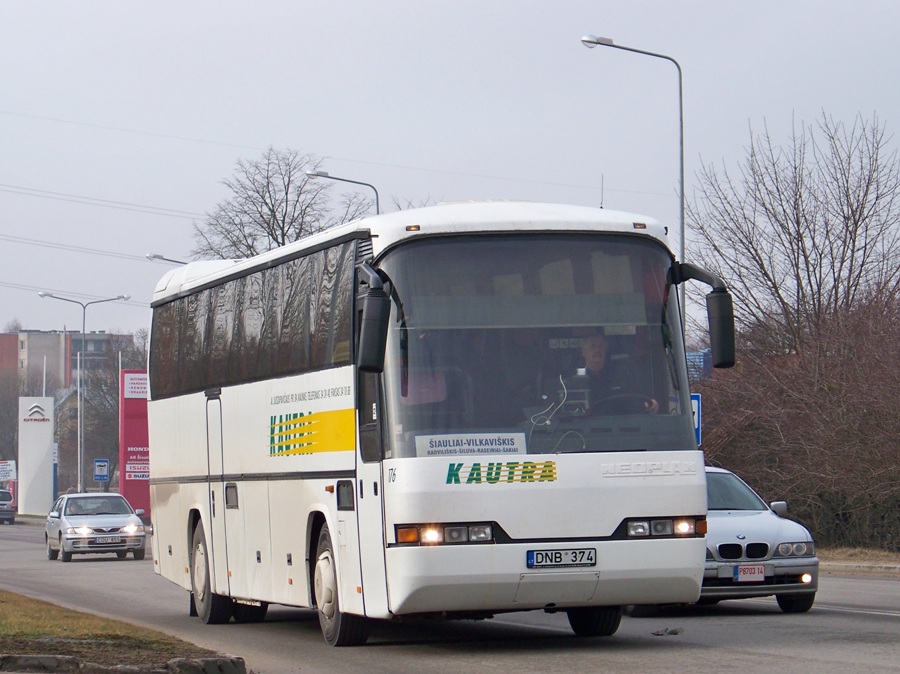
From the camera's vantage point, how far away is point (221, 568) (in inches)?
634

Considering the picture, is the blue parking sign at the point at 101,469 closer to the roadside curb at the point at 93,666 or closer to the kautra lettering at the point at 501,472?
the kautra lettering at the point at 501,472

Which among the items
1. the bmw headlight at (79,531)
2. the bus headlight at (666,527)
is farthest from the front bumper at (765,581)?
the bmw headlight at (79,531)

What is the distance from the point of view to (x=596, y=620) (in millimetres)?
13750

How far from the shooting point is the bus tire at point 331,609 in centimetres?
1290

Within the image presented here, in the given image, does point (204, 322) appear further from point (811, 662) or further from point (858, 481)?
point (858, 481)

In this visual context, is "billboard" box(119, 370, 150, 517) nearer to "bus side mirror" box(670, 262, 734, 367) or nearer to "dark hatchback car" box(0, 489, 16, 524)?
"dark hatchback car" box(0, 489, 16, 524)

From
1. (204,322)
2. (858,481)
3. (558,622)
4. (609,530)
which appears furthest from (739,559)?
(858,481)

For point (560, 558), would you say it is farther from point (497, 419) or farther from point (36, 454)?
point (36, 454)

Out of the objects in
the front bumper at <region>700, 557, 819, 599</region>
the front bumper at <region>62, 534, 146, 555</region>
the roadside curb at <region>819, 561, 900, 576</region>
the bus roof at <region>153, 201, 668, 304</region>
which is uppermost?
the bus roof at <region>153, 201, 668, 304</region>

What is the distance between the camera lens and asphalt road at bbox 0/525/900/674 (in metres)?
11.4

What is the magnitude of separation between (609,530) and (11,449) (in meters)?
127

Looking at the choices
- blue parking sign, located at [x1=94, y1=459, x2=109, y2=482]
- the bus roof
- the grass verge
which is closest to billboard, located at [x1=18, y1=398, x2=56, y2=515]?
blue parking sign, located at [x1=94, y1=459, x2=109, y2=482]

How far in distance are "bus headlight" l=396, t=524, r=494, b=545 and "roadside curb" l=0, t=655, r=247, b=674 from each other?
1.66 m

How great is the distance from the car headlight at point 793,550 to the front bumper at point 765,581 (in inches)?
2.7
